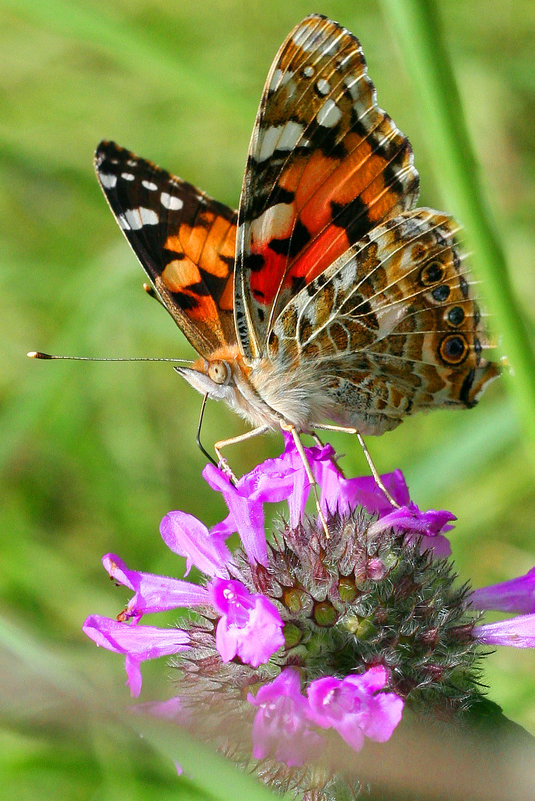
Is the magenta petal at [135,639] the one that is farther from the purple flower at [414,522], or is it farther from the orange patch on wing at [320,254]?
the orange patch on wing at [320,254]

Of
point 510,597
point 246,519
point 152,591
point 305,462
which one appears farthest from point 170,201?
point 510,597

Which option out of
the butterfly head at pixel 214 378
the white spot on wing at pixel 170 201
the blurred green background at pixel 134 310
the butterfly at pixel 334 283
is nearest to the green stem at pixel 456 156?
the butterfly at pixel 334 283

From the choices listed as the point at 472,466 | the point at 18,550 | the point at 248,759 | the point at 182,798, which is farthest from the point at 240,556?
the point at 18,550

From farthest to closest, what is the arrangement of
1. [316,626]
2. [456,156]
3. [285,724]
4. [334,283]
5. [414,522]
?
[334,283], [414,522], [316,626], [285,724], [456,156]

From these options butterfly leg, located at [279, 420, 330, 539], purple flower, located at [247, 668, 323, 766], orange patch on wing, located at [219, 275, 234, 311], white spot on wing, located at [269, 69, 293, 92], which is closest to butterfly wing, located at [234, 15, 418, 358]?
white spot on wing, located at [269, 69, 293, 92]

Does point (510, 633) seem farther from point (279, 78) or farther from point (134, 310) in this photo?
point (134, 310)

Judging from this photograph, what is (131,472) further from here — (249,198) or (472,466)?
(249,198)

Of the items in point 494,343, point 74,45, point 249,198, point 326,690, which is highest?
point 74,45
